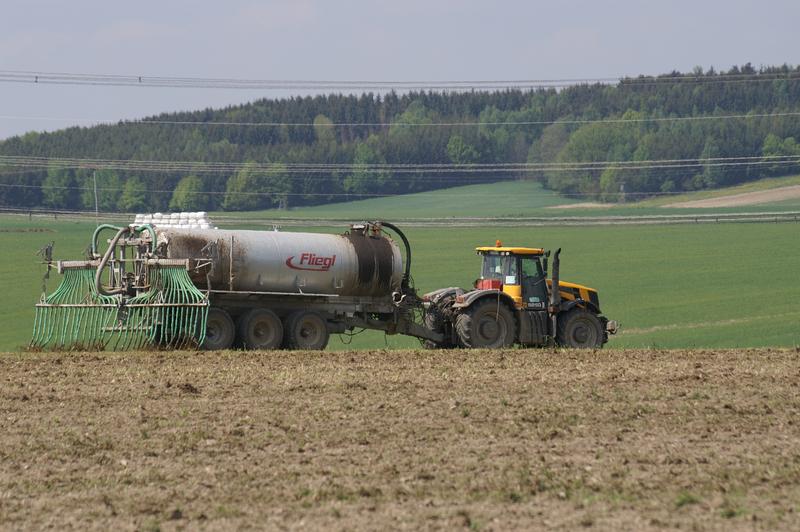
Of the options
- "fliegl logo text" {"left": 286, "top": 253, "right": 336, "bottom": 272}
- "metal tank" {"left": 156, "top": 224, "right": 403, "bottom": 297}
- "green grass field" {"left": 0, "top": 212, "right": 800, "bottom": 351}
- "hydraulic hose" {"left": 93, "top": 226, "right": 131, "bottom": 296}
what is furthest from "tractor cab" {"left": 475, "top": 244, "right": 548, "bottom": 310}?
"green grass field" {"left": 0, "top": 212, "right": 800, "bottom": 351}

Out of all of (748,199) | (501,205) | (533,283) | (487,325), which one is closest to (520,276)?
(533,283)

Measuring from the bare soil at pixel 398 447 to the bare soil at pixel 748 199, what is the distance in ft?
216

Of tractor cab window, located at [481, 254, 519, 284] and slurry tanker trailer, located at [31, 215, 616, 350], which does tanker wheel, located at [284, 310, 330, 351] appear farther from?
tractor cab window, located at [481, 254, 519, 284]

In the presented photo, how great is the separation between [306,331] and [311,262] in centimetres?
134

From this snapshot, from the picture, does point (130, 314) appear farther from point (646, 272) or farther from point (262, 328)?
point (646, 272)

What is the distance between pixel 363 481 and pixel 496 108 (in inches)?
4914

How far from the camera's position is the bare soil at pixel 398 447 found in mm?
10219

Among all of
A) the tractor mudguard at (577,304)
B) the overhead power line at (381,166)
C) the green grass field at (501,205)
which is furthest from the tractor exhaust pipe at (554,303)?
the overhead power line at (381,166)

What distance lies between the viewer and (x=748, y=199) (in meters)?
85.9

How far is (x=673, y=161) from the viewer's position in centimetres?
9594

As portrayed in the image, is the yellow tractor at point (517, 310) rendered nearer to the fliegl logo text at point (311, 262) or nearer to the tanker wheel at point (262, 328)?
the fliegl logo text at point (311, 262)

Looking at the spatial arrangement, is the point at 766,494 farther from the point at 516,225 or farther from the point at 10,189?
the point at 10,189

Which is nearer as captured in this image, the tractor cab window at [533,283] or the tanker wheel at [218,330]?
the tanker wheel at [218,330]

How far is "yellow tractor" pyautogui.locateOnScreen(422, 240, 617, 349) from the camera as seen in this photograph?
2480 cm
